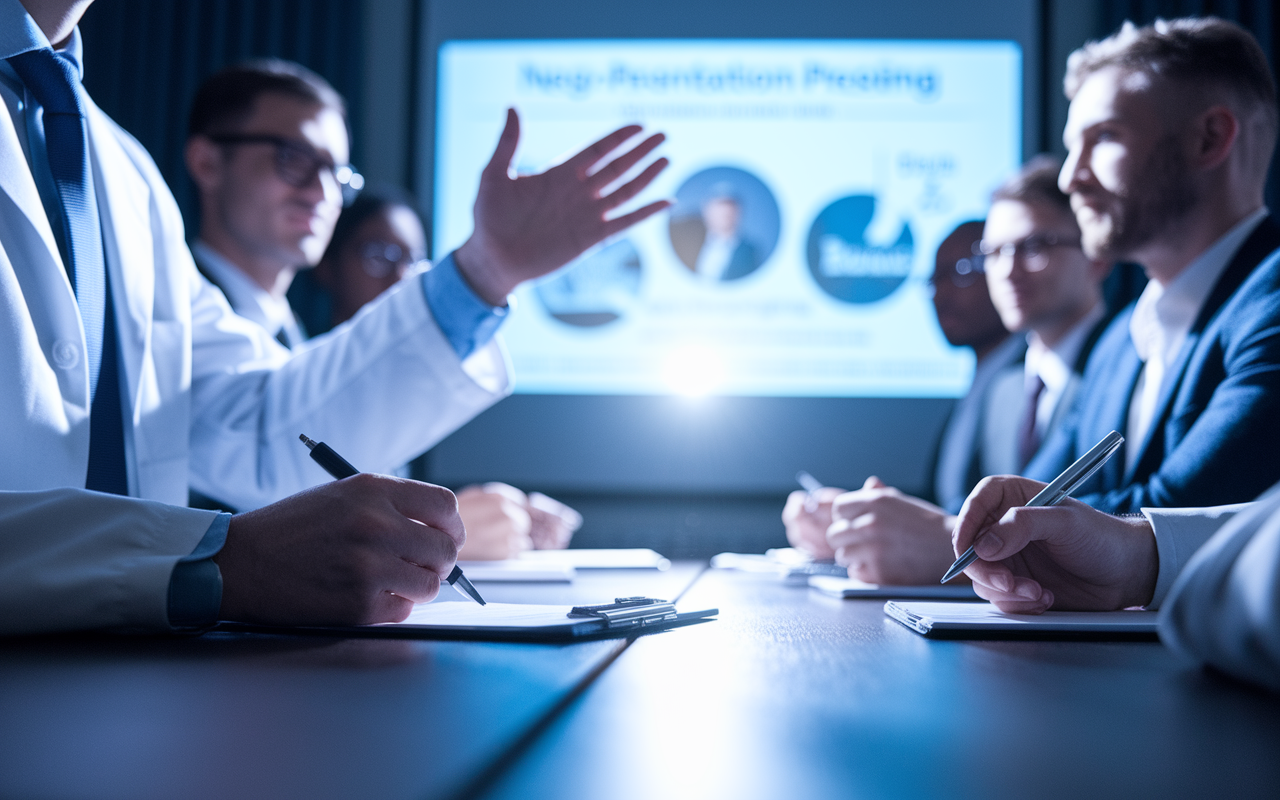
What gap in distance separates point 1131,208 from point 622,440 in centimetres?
189

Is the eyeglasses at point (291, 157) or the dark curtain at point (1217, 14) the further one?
the dark curtain at point (1217, 14)

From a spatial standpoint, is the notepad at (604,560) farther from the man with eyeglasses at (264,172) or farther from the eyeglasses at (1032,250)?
the eyeglasses at (1032,250)

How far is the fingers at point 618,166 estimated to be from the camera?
1216 mm

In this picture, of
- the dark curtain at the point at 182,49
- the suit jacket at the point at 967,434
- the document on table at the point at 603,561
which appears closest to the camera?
the document on table at the point at 603,561

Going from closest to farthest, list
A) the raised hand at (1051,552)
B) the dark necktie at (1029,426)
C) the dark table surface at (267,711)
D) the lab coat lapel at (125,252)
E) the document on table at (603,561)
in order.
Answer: the dark table surface at (267,711) < the raised hand at (1051,552) < the lab coat lapel at (125,252) < the document on table at (603,561) < the dark necktie at (1029,426)

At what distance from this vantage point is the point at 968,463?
99.5 inches

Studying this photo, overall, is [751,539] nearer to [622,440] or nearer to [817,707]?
[622,440]

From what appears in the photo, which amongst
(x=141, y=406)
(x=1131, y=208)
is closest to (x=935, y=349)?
(x=1131, y=208)

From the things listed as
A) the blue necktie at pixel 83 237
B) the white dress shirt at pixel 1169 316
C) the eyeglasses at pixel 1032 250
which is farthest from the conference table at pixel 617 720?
the eyeglasses at pixel 1032 250

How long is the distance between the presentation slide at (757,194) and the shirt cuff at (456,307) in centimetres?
185

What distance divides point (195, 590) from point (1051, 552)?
2.18 ft

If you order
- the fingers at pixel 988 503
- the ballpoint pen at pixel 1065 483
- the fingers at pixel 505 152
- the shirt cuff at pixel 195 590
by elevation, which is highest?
Result: the fingers at pixel 505 152

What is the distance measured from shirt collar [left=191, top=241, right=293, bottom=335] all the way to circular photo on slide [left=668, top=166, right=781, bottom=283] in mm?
1403

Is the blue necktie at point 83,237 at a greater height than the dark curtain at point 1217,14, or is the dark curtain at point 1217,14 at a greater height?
the dark curtain at point 1217,14
